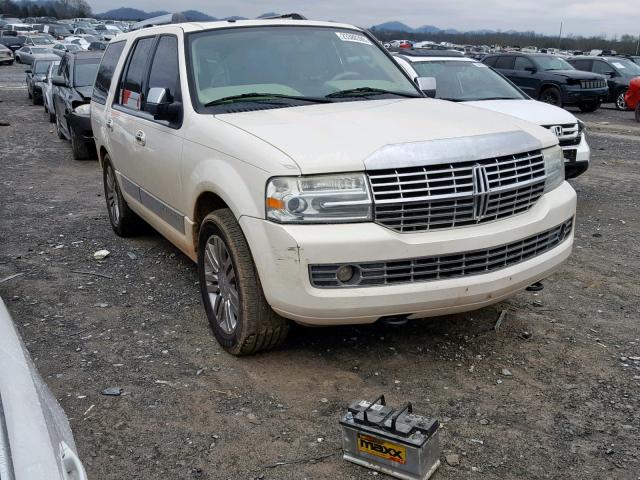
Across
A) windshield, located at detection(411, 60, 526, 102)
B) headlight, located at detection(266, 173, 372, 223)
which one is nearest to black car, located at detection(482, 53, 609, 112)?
windshield, located at detection(411, 60, 526, 102)

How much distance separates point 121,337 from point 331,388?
60.4 inches

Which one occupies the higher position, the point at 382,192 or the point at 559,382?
the point at 382,192

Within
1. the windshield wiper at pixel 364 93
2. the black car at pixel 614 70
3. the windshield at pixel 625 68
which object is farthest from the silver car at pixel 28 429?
the windshield at pixel 625 68

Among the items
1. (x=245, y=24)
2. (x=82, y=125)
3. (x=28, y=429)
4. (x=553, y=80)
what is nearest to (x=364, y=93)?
(x=245, y=24)

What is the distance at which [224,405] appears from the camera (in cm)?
369

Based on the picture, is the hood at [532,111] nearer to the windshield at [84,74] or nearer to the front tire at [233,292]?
the front tire at [233,292]

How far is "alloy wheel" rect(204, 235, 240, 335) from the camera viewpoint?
4.11 m

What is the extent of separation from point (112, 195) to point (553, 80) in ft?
50.2

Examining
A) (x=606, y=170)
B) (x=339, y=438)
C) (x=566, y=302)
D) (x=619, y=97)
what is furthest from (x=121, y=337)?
(x=619, y=97)

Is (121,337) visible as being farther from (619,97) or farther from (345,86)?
(619,97)

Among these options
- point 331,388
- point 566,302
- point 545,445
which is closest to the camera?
point 545,445

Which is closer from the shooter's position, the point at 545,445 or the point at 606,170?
the point at 545,445

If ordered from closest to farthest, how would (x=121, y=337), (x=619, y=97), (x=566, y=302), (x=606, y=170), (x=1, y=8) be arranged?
1. (x=121, y=337)
2. (x=566, y=302)
3. (x=606, y=170)
4. (x=619, y=97)
5. (x=1, y=8)

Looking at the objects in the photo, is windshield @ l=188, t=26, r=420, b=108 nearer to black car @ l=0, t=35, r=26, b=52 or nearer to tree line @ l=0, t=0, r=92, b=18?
black car @ l=0, t=35, r=26, b=52
